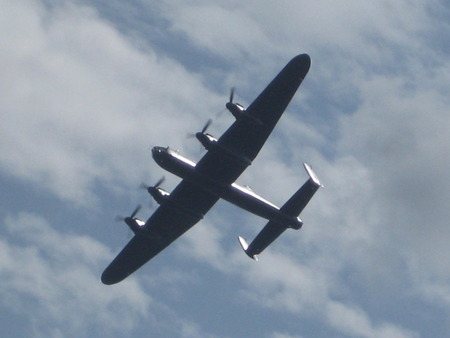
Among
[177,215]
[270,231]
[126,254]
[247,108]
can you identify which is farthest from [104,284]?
[247,108]

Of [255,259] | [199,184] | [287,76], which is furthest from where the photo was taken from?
[255,259]

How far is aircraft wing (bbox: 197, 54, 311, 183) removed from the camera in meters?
69.8

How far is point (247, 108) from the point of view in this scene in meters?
71.6

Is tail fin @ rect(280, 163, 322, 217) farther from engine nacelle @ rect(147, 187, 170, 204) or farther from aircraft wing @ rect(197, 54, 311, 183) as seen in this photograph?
engine nacelle @ rect(147, 187, 170, 204)

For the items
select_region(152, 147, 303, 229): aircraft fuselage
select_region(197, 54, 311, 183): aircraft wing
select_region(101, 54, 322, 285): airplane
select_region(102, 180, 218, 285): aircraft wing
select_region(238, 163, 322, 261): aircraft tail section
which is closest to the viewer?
select_region(197, 54, 311, 183): aircraft wing

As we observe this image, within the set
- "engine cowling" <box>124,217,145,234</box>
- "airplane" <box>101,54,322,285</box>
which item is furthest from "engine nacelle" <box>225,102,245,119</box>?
"engine cowling" <box>124,217,145,234</box>

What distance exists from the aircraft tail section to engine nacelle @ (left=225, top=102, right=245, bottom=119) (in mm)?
9691

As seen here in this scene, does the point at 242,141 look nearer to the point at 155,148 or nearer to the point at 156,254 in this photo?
the point at 155,148

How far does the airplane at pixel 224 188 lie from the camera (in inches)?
2805

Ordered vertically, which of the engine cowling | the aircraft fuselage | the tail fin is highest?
the tail fin

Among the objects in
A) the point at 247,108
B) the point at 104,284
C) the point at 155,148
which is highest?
the point at 247,108

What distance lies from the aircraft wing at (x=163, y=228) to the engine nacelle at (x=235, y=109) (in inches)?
294

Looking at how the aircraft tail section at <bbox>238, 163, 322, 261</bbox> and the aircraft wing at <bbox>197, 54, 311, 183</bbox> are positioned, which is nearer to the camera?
the aircraft wing at <bbox>197, 54, 311, 183</bbox>

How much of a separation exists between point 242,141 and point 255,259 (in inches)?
467
